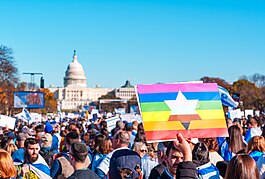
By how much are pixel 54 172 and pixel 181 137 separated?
9.56 ft

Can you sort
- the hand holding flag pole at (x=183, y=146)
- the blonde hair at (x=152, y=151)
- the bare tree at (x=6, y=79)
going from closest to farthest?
1. the hand holding flag pole at (x=183, y=146)
2. the blonde hair at (x=152, y=151)
3. the bare tree at (x=6, y=79)

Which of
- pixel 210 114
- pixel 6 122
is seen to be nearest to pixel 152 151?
pixel 210 114

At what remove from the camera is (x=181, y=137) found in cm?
434

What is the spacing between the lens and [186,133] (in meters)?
4.61

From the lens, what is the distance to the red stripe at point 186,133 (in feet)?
14.8

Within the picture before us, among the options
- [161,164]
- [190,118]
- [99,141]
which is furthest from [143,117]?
[99,141]

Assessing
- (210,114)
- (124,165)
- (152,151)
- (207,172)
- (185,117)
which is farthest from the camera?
(152,151)

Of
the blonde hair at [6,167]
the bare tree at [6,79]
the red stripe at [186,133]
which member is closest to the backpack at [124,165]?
the red stripe at [186,133]

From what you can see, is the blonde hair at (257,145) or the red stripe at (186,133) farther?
the blonde hair at (257,145)

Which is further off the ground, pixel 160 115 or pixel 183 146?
pixel 160 115

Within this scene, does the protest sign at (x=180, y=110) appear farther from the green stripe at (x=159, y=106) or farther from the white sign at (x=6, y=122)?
the white sign at (x=6, y=122)

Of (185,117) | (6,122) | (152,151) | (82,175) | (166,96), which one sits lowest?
(82,175)

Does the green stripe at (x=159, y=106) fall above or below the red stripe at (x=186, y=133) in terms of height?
above

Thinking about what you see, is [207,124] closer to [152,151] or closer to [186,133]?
[186,133]
